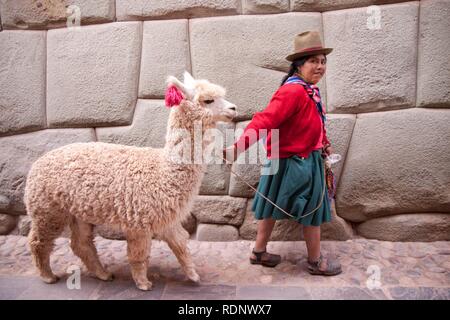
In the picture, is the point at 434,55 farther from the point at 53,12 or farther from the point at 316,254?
the point at 53,12

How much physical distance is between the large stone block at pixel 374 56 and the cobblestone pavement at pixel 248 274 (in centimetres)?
104

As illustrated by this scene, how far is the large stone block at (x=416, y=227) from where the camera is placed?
2.55 meters

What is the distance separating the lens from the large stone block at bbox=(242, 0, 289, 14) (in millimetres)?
2445

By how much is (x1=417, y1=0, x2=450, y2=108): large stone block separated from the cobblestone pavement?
1058 millimetres

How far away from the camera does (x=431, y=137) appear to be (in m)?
2.42

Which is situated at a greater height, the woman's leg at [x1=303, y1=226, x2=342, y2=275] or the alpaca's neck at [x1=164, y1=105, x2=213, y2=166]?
the alpaca's neck at [x1=164, y1=105, x2=213, y2=166]

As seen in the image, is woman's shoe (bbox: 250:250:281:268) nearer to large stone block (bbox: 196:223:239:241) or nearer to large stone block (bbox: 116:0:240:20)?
large stone block (bbox: 196:223:239:241)

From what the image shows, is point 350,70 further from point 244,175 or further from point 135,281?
point 135,281

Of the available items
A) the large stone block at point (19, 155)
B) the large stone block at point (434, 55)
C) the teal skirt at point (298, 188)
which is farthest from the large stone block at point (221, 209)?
the large stone block at point (434, 55)

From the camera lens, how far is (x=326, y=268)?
7.22ft

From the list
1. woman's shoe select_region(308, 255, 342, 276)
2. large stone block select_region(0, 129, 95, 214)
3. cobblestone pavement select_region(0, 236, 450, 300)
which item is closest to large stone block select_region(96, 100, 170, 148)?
large stone block select_region(0, 129, 95, 214)

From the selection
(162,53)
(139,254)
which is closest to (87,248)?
(139,254)

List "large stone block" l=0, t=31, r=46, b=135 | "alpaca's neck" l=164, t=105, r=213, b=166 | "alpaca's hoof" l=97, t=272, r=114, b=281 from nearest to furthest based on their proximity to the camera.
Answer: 1. "alpaca's neck" l=164, t=105, r=213, b=166
2. "alpaca's hoof" l=97, t=272, r=114, b=281
3. "large stone block" l=0, t=31, r=46, b=135

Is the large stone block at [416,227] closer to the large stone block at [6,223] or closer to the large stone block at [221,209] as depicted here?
the large stone block at [221,209]
